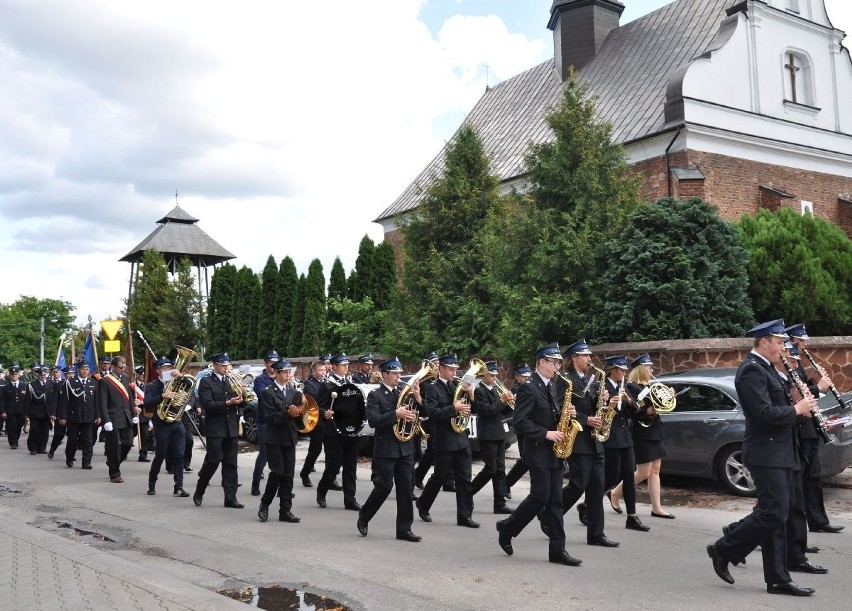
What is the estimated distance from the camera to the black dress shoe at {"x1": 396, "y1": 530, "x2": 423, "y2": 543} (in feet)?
27.1

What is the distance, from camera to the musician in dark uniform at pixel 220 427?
10656 millimetres

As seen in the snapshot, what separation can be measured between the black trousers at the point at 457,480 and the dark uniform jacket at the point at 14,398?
1481 centimetres

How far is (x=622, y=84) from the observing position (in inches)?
1212

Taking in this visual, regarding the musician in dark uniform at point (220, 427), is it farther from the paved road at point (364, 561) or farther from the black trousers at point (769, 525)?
the black trousers at point (769, 525)

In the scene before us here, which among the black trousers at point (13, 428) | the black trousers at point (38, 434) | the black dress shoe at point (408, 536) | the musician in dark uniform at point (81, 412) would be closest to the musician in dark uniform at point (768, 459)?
the black dress shoe at point (408, 536)

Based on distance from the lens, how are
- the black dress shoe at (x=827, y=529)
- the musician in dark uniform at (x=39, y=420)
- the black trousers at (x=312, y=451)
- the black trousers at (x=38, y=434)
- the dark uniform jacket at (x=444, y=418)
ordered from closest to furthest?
the black dress shoe at (x=827, y=529), the dark uniform jacket at (x=444, y=418), the black trousers at (x=312, y=451), the musician in dark uniform at (x=39, y=420), the black trousers at (x=38, y=434)

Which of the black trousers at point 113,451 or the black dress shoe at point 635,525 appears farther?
the black trousers at point 113,451

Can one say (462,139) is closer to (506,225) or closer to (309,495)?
(506,225)

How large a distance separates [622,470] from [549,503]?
1.95m

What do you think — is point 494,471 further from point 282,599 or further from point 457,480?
point 282,599

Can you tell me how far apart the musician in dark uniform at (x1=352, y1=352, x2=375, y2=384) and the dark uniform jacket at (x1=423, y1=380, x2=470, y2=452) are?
4048mm

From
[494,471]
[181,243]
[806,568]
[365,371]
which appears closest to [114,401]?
[365,371]

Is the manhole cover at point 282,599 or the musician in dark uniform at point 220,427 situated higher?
the musician in dark uniform at point 220,427

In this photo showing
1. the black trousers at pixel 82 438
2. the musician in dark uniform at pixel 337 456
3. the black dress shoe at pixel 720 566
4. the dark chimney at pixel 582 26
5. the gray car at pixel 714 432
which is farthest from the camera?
the dark chimney at pixel 582 26
